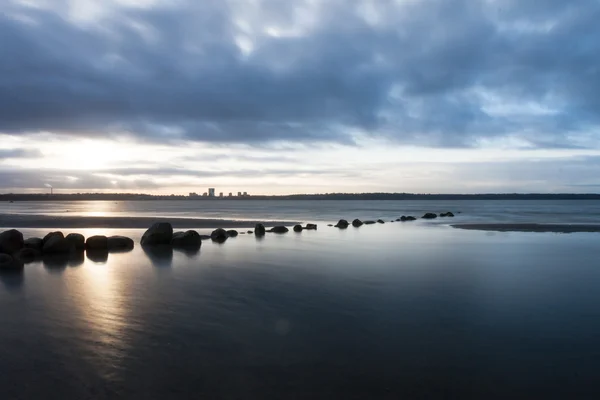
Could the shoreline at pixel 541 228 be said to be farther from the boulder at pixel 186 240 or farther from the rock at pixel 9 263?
the rock at pixel 9 263

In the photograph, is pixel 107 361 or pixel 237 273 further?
pixel 237 273

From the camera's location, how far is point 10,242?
778 inches

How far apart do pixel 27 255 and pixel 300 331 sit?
15.4 meters

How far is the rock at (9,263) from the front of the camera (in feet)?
55.1

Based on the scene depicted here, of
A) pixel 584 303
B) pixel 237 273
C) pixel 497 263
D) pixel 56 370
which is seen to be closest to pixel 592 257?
pixel 497 263

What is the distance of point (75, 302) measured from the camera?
11531mm

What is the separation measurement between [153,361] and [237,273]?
854 centimetres

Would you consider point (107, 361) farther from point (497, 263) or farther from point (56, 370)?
point (497, 263)

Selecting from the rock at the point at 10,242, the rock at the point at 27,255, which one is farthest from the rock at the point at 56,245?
the rock at the point at 10,242

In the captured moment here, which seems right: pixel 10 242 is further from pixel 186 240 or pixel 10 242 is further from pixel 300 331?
pixel 300 331

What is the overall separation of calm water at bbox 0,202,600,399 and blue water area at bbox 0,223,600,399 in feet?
0.12

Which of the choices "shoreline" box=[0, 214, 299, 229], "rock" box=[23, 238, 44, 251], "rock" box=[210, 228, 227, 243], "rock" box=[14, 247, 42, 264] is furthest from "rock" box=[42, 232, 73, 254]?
"shoreline" box=[0, 214, 299, 229]

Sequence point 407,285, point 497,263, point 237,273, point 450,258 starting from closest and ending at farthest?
point 407,285
point 237,273
point 497,263
point 450,258

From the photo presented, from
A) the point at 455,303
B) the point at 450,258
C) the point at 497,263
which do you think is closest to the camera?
the point at 455,303
